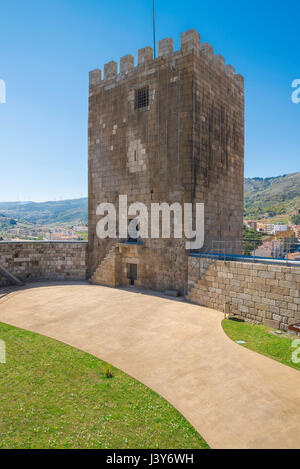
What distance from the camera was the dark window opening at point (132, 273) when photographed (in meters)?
17.5

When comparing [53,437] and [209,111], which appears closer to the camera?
[53,437]

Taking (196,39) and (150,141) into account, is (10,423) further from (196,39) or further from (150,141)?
(196,39)

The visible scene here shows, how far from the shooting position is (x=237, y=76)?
18.7m

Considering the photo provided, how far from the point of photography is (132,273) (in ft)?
57.9

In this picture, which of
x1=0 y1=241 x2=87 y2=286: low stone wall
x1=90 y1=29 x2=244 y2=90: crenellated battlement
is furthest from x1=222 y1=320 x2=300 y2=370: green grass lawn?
x1=90 y1=29 x2=244 y2=90: crenellated battlement

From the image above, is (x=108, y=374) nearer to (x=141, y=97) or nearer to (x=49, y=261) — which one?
(x=49, y=261)

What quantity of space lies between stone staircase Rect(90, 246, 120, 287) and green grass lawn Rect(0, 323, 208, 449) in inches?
378

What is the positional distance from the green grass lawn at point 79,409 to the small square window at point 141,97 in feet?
48.7

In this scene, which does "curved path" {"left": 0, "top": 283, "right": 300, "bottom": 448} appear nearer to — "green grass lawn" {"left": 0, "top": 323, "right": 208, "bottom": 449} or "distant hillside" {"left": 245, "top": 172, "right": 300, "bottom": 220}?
"green grass lawn" {"left": 0, "top": 323, "right": 208, "bottom": 449}

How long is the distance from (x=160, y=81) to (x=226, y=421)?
1645 centimetres

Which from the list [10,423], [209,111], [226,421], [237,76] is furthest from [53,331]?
[237,76]

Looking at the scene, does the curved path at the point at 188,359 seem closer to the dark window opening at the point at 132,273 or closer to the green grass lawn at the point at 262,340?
the green grass lawn at the point at 262,340

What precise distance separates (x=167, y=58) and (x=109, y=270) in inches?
514

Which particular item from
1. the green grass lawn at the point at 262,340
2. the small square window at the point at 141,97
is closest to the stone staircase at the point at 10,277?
the green grass lawn at the point at 262,340
